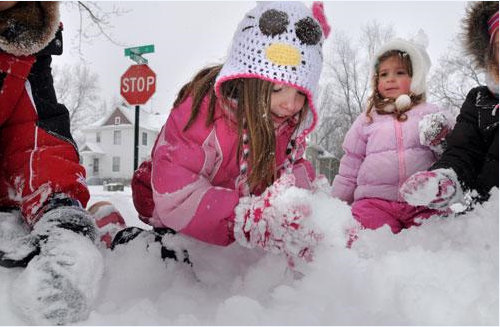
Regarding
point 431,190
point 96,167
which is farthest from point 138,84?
point 96,167

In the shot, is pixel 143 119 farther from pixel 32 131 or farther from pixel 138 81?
pixel 32 131

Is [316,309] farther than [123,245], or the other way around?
[123,245]

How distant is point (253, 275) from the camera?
1.24 meters

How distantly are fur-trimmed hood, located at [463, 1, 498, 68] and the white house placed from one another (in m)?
21.5

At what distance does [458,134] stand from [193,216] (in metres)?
1.11

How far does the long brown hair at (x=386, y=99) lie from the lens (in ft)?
7.27

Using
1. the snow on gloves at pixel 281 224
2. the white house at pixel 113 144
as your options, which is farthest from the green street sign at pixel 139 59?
the white house at pixel 113 144

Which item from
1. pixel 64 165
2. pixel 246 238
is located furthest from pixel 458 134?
pixel 64 165

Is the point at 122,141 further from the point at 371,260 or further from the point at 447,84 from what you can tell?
the point at 371,260

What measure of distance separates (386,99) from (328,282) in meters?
1.52

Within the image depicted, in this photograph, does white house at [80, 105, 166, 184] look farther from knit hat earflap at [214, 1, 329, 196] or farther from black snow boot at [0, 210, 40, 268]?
black snow boot at [0, 210, 40, 268]

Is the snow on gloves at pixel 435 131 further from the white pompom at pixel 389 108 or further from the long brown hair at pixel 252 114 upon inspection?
the long brown hair at pixel 252 114

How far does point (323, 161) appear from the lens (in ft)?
61.2

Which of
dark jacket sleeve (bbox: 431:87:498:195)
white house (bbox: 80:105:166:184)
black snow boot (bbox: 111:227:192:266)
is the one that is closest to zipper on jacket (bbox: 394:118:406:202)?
dark jacket sleeve (bbox: 431:87:498:195)
